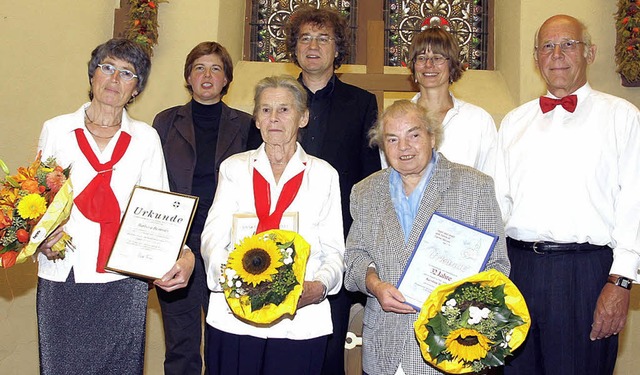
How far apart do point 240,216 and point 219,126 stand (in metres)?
1.17

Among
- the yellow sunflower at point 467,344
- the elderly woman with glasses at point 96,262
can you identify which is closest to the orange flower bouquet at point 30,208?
the elderly woman with glasses at point 96,262

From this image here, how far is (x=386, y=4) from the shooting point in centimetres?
610

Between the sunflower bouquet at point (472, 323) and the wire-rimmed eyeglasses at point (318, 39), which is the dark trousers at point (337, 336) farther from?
the wire-rimmed eyeglasses at point (318, 39)

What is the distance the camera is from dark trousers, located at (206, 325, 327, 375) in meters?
2.82

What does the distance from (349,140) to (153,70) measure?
8.29 feet

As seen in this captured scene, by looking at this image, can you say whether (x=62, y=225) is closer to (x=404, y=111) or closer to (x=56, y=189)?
(x=56, y=189)

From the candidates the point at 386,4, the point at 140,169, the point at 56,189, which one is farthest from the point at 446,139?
the point at 386,4

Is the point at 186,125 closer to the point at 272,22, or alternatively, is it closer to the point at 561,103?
the point at 561,103

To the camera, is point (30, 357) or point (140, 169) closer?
point (140, 169)

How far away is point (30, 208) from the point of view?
266 cm

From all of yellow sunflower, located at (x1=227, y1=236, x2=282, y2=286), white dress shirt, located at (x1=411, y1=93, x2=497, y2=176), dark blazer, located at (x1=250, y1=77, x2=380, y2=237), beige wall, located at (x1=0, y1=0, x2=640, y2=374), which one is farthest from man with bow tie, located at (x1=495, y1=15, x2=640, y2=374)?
beige wall, located at (x1=0, y1=0, x2=640, y2=374)

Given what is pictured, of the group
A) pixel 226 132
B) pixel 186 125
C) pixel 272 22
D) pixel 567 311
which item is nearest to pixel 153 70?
pixel 272 22

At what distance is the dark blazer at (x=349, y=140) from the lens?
3.53 m

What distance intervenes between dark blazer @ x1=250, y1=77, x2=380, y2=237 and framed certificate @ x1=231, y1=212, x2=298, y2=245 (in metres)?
0.71
